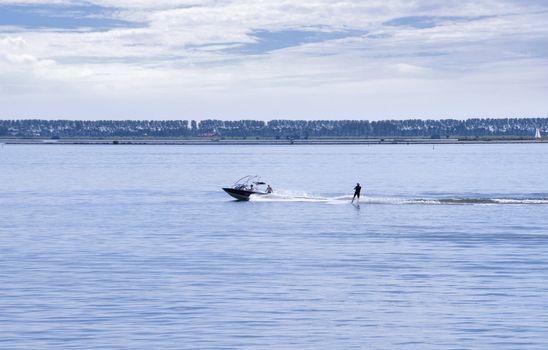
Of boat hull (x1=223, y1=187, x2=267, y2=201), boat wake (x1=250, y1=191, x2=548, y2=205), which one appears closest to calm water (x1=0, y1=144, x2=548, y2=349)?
boat wake (x1=250, y1=191, x2=548, y2=205)

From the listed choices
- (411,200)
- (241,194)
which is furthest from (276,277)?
(241,194)

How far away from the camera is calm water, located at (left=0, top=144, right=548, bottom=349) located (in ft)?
115

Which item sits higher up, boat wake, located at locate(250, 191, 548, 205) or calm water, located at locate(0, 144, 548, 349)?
calm water, located at locate(0, 144, 548, 349)

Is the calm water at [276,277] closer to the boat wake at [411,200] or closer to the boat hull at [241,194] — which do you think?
the boat wake at [411,200]

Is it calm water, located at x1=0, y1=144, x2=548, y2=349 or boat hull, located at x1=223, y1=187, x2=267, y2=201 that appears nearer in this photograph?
calm water, located at x1=0, y1=144, x2=548, y2=349

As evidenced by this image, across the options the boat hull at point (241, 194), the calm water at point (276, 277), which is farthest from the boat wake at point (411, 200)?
the calm water at point (276, 277)

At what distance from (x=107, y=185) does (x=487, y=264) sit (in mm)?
92272

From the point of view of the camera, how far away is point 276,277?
1855 inches

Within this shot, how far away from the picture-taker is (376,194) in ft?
379

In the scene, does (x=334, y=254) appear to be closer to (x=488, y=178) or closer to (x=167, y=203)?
(x=167, y=203)

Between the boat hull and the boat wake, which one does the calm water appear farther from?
the boat hull

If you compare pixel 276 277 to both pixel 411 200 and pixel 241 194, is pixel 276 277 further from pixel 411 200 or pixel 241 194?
pixel 241 194

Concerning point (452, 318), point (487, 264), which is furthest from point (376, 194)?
point (452, 318)

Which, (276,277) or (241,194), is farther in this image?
(241,194)
